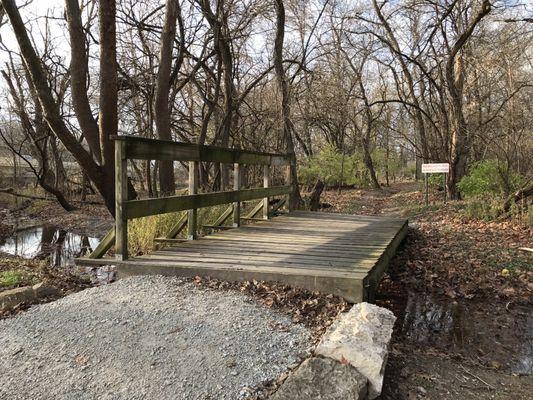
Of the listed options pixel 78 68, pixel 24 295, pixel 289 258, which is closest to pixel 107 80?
pixel 78 68

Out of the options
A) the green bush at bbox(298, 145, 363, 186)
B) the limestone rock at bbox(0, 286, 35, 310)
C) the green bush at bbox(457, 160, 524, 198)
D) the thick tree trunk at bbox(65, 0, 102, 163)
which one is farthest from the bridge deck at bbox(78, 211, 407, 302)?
the green bush at bbox(298, 145, 363, 186)

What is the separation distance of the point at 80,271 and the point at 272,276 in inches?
159

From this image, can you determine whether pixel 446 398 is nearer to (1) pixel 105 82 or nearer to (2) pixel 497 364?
(2) pixel 497 364

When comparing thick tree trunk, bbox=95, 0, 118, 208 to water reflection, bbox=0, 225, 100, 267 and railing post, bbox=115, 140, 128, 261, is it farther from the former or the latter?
railing post, bbox=115, 140, 128, 261

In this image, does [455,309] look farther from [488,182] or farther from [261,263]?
[488,182]

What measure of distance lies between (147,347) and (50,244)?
367 inches

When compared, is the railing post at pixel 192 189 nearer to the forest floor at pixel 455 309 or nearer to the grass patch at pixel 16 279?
the forest floor at pixel 455 309

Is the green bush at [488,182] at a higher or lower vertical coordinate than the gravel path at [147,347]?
higher

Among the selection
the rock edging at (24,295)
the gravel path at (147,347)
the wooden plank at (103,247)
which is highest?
the wooden plank at (103,247)

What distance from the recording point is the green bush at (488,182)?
11841 millimetres

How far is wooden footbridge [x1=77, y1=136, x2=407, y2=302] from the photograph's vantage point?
4.35 metres

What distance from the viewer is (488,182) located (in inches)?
488

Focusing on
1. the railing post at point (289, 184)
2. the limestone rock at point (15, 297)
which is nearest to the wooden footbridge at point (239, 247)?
the limestone rock at point (15, 297)

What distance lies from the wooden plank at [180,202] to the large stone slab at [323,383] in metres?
2.75
